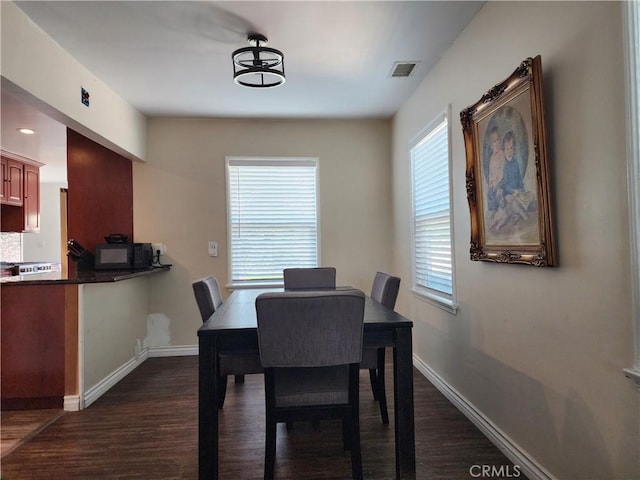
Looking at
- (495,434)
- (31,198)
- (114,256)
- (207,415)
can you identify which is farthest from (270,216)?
(31,198)

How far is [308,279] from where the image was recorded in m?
3.09

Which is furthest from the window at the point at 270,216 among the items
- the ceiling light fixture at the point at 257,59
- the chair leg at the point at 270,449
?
the chair leg at the point at 270,449

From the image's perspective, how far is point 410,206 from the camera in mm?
3449

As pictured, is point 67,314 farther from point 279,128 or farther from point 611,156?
point 611,156

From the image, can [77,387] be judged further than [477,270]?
Yes

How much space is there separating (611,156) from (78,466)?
9.41ft

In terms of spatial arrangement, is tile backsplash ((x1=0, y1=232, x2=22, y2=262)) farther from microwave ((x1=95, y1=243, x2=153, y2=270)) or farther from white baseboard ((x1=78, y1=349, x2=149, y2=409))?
white baseboard ((x1=78, y1=349, x2=149, y2=409))

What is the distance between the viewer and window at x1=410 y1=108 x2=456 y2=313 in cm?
269

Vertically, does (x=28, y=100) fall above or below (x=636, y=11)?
above

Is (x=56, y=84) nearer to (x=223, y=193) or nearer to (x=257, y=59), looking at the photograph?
(x=257, y=59)

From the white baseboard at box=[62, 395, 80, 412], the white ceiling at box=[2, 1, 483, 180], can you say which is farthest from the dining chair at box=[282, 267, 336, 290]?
the white baseboard at box=[62, 395, 80, 412]

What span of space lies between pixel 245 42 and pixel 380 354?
2.22 metres

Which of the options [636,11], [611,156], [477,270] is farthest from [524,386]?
[636,11]

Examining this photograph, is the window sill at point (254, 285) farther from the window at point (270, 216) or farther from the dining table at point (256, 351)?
the dining table at point (256, 351)
